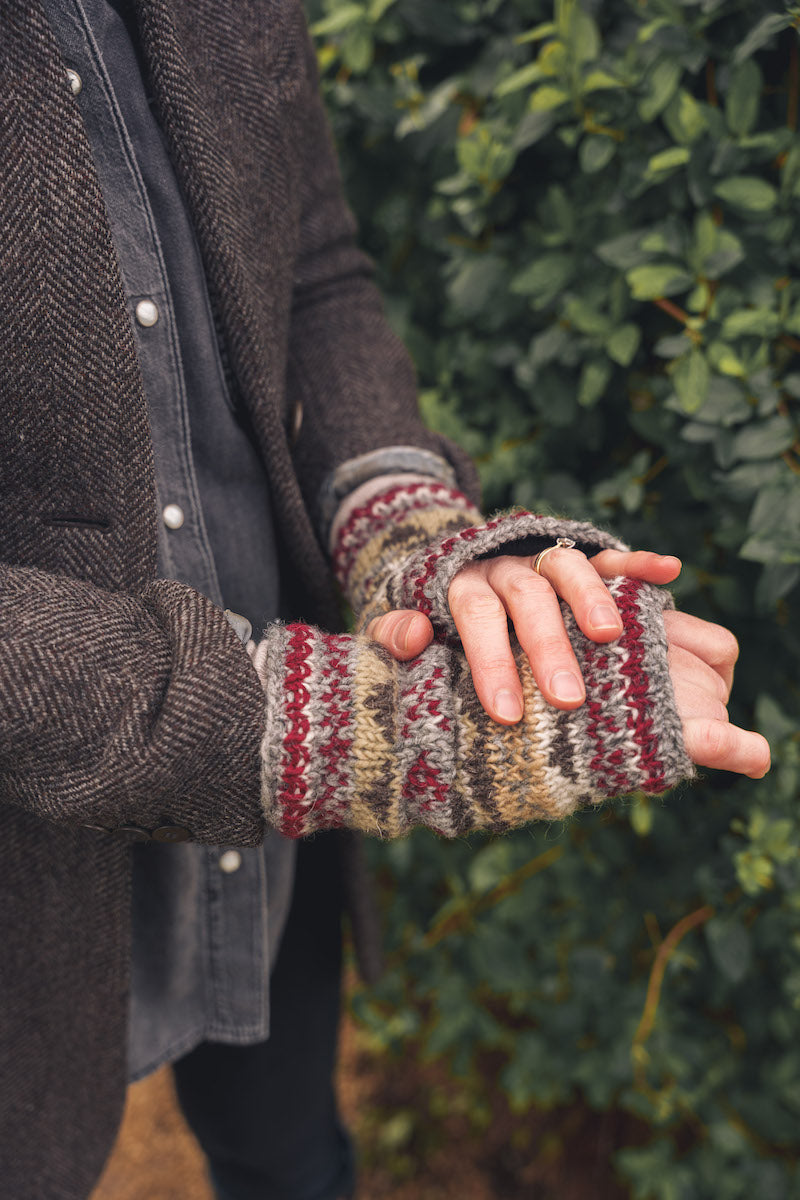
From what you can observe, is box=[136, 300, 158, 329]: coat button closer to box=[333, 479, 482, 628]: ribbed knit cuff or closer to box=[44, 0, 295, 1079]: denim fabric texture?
box=[44, 0, 295, 1079]: denim fabric texture

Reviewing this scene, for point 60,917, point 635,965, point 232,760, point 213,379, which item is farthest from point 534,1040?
point 213,379

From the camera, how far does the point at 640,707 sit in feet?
2.52

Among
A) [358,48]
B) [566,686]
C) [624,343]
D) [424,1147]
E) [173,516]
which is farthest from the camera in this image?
[424,1147]

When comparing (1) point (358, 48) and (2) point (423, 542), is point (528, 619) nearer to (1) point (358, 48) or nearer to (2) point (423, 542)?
(2) point (423, 542)

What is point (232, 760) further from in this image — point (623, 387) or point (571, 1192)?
point (571, 1192)

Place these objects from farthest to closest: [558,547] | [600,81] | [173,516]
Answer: [600,81], [173,516], [558,547]

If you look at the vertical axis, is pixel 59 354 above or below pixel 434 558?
above

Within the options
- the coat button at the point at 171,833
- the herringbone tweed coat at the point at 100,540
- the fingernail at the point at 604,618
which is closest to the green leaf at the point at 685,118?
the herringbone tweed coat at the point at 100,540

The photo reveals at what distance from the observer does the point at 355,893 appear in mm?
1424

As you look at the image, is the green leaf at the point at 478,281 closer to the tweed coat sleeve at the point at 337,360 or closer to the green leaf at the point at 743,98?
the tweed coat sleeve at the point at 337,360

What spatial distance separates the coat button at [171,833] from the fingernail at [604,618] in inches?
18.6

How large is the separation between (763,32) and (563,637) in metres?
0.77

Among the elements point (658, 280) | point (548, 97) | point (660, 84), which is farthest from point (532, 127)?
point (658, 280)

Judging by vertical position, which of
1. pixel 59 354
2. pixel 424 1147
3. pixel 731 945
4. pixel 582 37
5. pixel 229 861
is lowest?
pixel 424 1147
